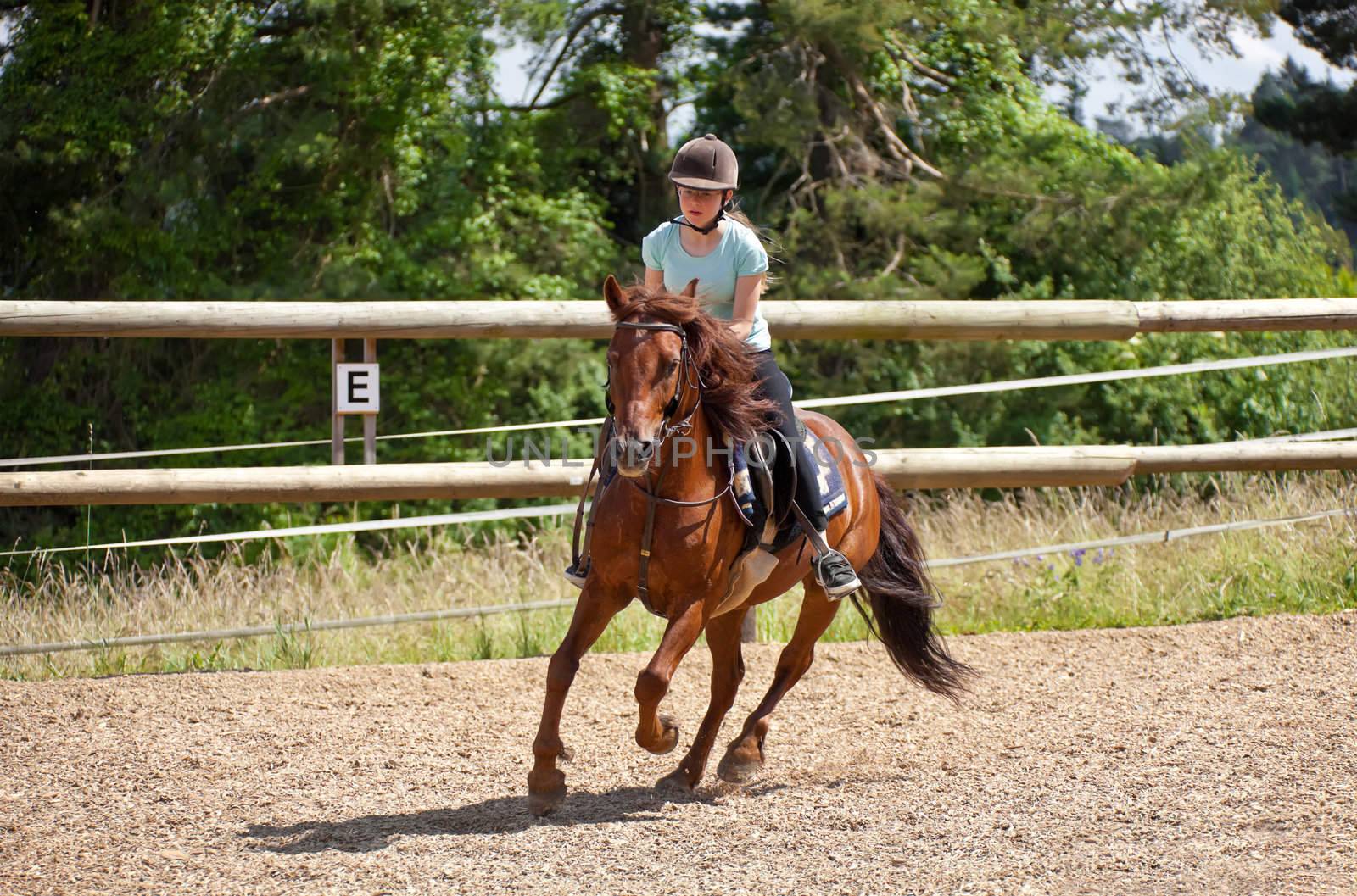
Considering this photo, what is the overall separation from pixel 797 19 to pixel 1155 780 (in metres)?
9.00

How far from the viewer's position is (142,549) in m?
12.4

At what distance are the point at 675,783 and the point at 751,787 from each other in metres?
0.29

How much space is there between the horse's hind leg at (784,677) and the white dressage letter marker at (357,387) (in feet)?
7.69

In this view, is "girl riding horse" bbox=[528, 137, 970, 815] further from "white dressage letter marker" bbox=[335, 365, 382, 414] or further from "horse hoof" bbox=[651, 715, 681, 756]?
"white dressage letter marker" bbox=[335, 365, 382, 414]

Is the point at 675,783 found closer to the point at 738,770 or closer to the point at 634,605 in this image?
the point at 738,770

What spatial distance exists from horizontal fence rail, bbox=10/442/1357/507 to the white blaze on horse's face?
2.14 m

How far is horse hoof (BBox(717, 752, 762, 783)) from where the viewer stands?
15.7 ft

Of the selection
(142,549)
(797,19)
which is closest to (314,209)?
(142,549)

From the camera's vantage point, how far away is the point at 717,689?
4.89 metres

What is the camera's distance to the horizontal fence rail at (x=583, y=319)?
232 inches

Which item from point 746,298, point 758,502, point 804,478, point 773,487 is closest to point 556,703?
point 758,502

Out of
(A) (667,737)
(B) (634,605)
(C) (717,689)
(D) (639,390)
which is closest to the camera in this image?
(D) (639,390)

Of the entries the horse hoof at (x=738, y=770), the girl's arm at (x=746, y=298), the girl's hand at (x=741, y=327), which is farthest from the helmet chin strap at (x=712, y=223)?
the horse hoof at (x=738, y=770)

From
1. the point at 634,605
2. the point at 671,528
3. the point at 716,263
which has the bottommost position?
→ the point at 634,605
